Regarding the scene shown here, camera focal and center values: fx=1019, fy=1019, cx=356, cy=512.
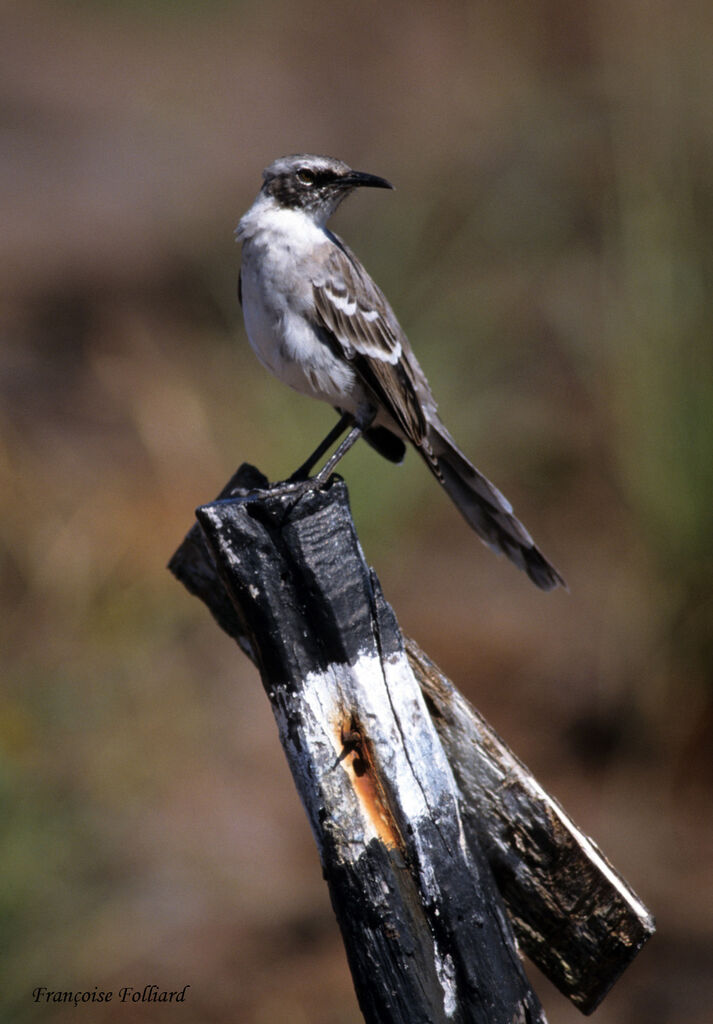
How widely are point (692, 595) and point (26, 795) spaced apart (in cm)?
342

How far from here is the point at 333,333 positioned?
3084 mm

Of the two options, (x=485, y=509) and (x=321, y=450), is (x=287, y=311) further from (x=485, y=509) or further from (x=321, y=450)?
(x=485, y=509)

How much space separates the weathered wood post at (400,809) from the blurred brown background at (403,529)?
1.91 m

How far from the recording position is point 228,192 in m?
9.64

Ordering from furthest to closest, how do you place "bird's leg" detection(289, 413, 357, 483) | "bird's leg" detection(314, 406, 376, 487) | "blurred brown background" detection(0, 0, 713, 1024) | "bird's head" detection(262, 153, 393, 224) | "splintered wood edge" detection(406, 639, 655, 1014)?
1. "blurred brown background" detection(0, 0, 713, 1024)
2. "bird's head" detection(262, 153, 393, 224)
3. "bird's leg" detection(289, 413, 357, 483)
4. "bird's leg" detection(314, 406, 376, 487)
5. "splintered wood edge" detection(406, 639, 655, 1014)

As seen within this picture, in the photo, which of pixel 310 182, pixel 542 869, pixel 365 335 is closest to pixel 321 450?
pixel 365 335

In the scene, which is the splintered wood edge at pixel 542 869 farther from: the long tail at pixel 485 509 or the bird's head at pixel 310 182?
the bird's head at pixel 310 182

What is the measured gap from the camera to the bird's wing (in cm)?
309

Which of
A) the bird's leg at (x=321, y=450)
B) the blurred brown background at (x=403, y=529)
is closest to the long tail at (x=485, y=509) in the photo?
the bird's leg at (x=321, y=450)

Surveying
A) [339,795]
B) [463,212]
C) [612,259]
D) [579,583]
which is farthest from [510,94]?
[339,795]

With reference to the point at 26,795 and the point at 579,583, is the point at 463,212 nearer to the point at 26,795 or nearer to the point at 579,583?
the point at 579,583

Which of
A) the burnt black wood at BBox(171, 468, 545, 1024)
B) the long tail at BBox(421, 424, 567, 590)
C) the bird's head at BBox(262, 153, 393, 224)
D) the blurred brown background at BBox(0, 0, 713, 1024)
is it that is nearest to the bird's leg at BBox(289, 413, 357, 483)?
the long tail at BBox(421, 424, 567, 590)

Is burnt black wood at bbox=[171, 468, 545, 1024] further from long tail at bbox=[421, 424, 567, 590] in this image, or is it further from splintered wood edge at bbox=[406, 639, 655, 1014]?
long tail at bbox=[421, 424, 567, 590]

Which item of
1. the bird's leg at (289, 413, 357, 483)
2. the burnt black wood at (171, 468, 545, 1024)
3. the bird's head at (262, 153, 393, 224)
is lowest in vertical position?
the burnt black wood at (171, 468, 545, 1024)
